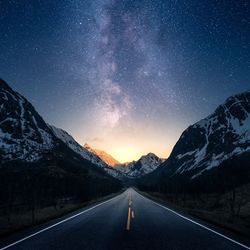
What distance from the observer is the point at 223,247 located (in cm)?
873

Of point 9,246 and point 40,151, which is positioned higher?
point 40,151

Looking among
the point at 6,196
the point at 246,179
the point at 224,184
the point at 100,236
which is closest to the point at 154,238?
the point at 100,236

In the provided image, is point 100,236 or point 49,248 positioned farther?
point 100,236

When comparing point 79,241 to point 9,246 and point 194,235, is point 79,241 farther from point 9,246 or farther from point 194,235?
point 194,235

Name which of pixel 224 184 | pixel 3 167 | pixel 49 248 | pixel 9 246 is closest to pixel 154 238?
pixel 49 248

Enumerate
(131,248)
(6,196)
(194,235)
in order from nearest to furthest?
1. (131,248)
2. (194,235)
3. (6,196)

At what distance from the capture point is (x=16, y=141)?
196 meters

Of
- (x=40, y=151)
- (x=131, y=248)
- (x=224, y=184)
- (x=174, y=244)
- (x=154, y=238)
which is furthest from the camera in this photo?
(x=40, y=151)

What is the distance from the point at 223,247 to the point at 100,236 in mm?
4560

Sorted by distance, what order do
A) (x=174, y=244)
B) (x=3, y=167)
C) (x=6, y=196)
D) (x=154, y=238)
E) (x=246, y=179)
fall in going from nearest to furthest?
(x=174, y=244) → (x=154, y=238) → (x=6, y=196) → (x=246, y=179) → (x=3, y=167)

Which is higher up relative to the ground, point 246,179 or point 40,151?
point 40,151

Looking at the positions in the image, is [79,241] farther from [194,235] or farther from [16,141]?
[16,141]

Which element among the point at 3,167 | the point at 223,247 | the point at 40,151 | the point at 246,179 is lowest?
the point at 223,247

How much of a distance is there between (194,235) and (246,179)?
337ft
